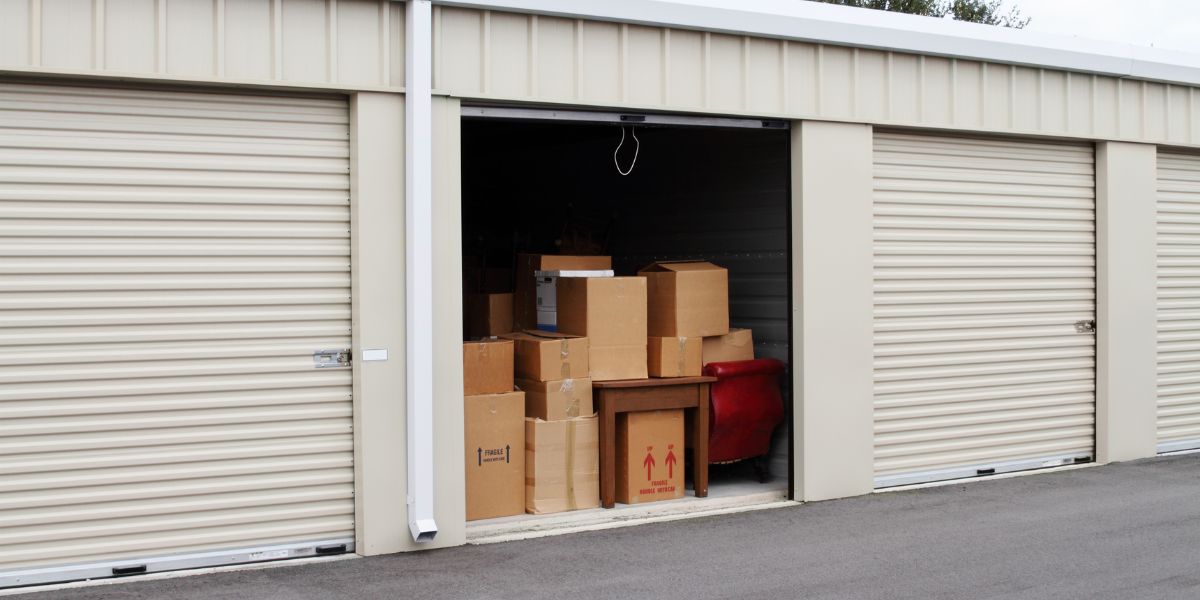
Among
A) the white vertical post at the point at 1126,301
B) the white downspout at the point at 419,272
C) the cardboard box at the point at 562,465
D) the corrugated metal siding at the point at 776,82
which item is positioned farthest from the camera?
the white vertical post at the point at 1126,301

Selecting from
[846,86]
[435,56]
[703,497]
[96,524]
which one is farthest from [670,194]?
[96,524]

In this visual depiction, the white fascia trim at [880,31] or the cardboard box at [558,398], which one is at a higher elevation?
the white fascia trim at [880,31]

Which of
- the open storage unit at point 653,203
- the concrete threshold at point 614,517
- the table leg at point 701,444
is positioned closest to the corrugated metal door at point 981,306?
the open storage unit at point 653,203

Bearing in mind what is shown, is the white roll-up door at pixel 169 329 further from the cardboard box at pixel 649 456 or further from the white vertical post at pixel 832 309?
the white vertical post at pixel 832 309

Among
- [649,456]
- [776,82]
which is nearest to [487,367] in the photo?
[649,456]

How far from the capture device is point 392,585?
6078mm

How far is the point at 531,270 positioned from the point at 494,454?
1788 millimetres

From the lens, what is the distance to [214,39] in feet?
20.9

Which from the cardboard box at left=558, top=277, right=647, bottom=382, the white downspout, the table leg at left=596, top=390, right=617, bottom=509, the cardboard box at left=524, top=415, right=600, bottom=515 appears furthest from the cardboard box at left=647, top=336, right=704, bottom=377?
the white downspout

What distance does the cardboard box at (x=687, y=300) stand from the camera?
8.56 metres

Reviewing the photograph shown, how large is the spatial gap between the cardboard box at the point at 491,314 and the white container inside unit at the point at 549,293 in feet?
1.46

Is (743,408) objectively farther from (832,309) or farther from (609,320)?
(609,320)

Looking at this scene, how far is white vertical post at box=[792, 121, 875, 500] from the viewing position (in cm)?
842

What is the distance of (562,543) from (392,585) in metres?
1.40
